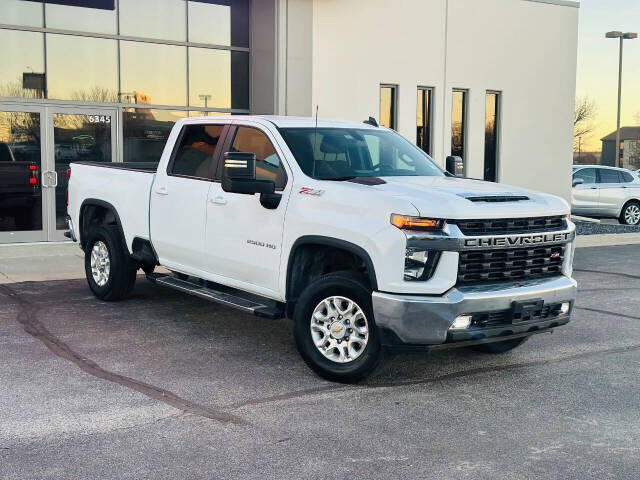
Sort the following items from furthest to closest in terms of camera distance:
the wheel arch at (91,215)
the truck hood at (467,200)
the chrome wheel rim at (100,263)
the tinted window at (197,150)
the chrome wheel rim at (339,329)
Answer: the wheel arch at (91,215) < the chrome wheel rim at (100,263) < the tinted window at (197,150) < the chrome wheel rim at (339,329) < the truck hood at (467,200)

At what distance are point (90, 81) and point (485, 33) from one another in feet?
29.6

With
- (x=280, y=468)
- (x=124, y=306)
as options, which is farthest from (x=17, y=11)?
(x=280, y=468)

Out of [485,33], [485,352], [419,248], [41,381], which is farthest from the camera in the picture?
[485,33]

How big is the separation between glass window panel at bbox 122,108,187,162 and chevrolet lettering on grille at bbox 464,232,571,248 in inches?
431

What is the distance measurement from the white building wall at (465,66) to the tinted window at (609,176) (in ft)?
5.19

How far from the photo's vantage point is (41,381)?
6.32 metres

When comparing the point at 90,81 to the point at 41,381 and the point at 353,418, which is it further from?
the point at 353,418

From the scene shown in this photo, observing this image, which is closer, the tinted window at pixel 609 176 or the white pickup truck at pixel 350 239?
the white pickup truck at pixel 350 239

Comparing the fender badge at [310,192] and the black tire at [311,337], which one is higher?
the fender badge at [310,192]

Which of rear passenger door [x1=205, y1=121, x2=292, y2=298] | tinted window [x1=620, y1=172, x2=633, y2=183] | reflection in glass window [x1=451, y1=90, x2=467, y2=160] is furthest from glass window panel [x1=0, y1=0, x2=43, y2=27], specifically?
tinted window [x1=620, y1=172, x2=633, y2=183]

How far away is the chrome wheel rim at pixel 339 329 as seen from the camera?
630 centimetres

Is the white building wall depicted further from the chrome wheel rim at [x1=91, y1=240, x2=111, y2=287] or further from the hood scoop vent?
the hood scoop vent

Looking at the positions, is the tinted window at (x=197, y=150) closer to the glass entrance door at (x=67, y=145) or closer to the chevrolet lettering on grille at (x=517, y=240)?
the chevrolet lettering on grille at (x=517, y=240)

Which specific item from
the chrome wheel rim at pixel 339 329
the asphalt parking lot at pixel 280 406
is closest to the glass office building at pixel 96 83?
the asphalt parking lot at pixel 280 406
